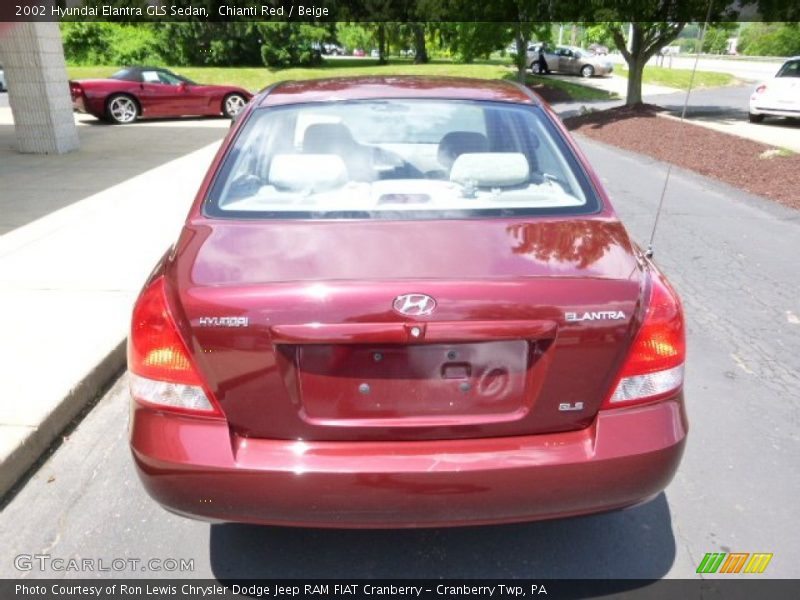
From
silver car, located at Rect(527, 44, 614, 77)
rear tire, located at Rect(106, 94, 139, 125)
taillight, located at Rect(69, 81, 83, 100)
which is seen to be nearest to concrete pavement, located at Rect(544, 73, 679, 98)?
silver car, located at Rect(527, 44, 614, 77)

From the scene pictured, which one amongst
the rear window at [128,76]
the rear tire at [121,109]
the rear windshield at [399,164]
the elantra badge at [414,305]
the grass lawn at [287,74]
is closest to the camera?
the elantra badge at [414,305]

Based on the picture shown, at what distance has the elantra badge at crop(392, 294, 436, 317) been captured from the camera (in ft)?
6.54

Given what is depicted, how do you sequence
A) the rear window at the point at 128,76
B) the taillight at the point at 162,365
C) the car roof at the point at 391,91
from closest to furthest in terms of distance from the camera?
the taillight at the point at 162,365 → the car roof at the point at 391,91 → the rear window at the point at 128,76

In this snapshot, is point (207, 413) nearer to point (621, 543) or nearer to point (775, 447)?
point (621, 543)

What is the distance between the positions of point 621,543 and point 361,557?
1.02 m

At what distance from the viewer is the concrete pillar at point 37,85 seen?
1132 cm

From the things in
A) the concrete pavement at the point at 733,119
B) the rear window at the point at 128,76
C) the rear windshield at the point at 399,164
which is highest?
the rear windshield at the point at 399,164

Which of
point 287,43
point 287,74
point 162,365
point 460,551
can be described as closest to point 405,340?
point 162,365

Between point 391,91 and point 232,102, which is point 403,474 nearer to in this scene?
point 391,91

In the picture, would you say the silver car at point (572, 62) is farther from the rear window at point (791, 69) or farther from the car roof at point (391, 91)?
the car roof at point (391, 91)

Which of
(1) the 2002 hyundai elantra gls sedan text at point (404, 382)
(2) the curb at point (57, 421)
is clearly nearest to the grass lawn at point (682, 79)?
(2) the curb at point (57, 421)

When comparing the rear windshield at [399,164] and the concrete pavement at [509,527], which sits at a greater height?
the rear windshield at [399,164]

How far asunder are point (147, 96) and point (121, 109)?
744mm

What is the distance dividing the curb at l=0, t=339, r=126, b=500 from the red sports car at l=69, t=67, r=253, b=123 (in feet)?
46.4
